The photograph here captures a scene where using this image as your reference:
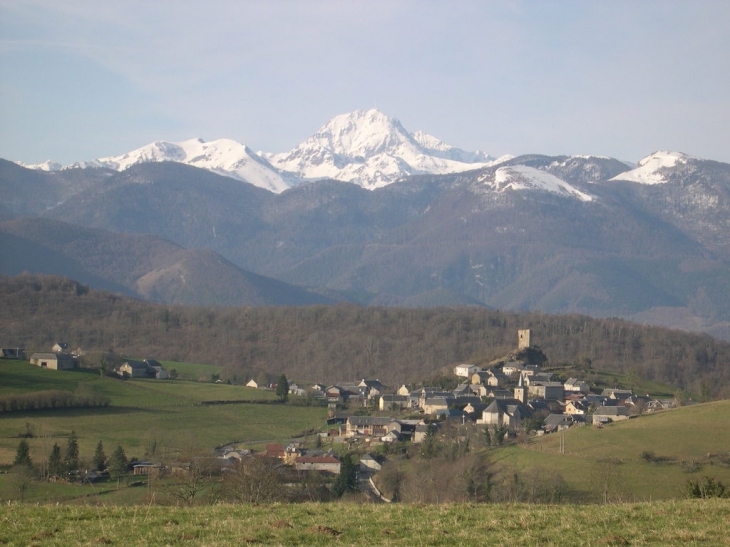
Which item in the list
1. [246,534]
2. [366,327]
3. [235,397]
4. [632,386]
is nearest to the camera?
[246,534]

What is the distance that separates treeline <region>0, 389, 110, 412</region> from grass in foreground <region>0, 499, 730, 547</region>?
2140 inches

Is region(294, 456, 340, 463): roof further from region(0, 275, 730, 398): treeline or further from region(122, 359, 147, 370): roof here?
region(0, 275, 730, 398): treeline

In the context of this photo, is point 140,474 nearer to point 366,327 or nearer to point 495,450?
point 495,450

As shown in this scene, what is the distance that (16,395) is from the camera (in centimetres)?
7112

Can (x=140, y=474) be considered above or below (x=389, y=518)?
below

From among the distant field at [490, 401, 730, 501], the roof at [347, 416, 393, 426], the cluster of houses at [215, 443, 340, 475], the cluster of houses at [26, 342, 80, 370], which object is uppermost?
the cluster of houses at [26, 342, 80, 370]

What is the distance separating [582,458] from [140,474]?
2387 centimetres

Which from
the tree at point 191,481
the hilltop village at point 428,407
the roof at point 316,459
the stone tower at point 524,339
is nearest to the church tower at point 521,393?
the hilltop village at point 428,407

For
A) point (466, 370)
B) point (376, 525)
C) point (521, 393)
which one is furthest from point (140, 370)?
point (376, 525)

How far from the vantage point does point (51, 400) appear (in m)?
72.6

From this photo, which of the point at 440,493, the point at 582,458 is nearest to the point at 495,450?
the point at 582,458

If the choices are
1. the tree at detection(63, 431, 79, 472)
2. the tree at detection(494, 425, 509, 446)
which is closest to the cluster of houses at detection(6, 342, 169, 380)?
the tree at detection(63, 431, 79, 472)

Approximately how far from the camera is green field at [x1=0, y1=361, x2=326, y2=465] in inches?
2430

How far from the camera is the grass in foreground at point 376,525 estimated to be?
15.5m
